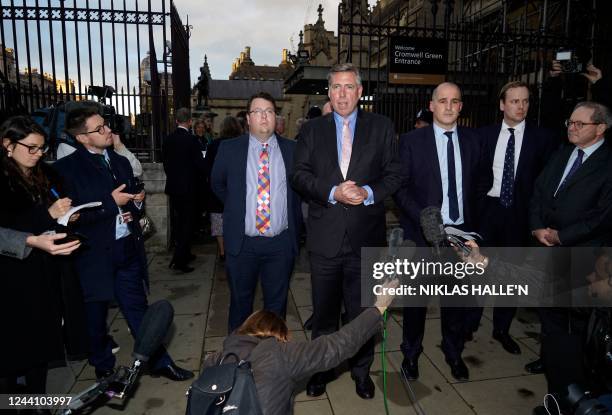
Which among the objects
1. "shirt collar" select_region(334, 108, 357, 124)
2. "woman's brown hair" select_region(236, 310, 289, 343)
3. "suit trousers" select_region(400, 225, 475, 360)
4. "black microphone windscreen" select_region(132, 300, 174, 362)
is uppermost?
"shirt collar" select_region(334, 108, 357, 124)

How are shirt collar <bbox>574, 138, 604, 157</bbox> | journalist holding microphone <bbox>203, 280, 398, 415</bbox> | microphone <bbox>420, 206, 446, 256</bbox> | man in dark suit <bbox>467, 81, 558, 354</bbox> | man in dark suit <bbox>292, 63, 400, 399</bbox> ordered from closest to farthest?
1. journalist holding microphone <bbox>203, 280, 398, 415</bbox>
2. microphone <bbox>420, 206, 446, 256</bbox>
3. man in dark suit <bbox>292, 63, 400, 399</bbox>
4. shirt collar <bbox>574, 138, 604, 157</bbox>
5. man in dark suit <bbox>467, 81, 558, 354</bbox>

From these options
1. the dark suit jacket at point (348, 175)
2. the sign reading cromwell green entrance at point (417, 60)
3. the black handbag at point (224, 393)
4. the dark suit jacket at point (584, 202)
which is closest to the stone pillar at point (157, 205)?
the sign reading cromwell green entrance at point (417, 60)

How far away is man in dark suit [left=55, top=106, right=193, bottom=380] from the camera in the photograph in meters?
3.11

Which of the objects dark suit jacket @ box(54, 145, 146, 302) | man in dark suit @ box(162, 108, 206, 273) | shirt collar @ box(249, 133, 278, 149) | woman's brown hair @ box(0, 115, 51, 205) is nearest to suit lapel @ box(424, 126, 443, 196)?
shirt collar @ box(249, 133, 278, 149)

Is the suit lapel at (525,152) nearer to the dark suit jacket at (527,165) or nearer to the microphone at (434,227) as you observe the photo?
the dark suit jacket at (527,165)

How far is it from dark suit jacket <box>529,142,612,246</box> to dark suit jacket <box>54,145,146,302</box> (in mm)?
3754

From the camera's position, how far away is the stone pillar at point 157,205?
297 inches

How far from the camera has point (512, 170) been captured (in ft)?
13.0

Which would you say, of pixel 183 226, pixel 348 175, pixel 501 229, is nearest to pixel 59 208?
pixel 348 175

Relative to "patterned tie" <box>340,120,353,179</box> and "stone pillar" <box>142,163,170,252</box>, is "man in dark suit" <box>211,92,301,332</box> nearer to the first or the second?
"patterned tie" <box>340,120,353,179</box>

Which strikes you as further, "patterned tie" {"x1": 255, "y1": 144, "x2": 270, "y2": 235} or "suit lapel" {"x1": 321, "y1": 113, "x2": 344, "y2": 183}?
"patterned tie" {"x1": 255, "y1": 144, "x2": 270, "y2": 235}

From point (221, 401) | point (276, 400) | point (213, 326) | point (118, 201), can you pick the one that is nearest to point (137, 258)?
point (118, 201)

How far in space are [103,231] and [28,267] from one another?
634 mm

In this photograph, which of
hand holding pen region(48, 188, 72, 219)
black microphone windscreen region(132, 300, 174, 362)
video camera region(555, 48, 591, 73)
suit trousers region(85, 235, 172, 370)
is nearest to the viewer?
black microphone windscreen region(132, 300, 174, 362)
